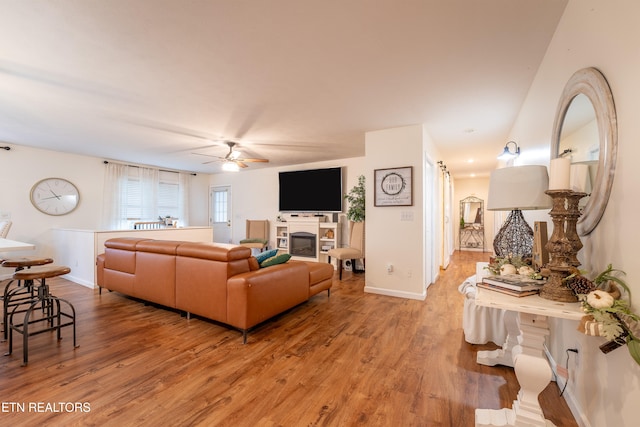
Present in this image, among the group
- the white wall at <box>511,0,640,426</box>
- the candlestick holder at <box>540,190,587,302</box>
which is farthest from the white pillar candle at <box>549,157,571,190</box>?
the white wall at <box>511,0,640,426</box>

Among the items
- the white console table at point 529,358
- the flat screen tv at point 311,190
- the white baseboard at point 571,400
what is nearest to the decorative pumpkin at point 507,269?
the white console table at point 529,358

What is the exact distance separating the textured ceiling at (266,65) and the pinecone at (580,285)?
1.60m

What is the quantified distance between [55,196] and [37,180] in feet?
1.26

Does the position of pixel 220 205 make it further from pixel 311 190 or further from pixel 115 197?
pixel 311 190

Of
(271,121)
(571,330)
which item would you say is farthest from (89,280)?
(571,330)

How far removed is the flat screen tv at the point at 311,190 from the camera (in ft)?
20.0

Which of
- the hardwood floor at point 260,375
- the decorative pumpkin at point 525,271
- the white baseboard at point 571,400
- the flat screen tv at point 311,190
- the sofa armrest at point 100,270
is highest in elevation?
the flat screen tv at point 311,190

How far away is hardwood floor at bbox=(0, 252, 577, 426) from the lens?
1.59m

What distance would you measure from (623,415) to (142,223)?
24.7 ft

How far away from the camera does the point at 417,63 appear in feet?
7.43

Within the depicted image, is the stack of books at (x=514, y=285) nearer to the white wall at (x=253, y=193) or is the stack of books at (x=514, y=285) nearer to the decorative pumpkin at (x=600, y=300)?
the decorative pumpkin at (x=600, y=300)

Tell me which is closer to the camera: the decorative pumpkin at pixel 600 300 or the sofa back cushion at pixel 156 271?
the decorative pumpkin at pixel 600 300

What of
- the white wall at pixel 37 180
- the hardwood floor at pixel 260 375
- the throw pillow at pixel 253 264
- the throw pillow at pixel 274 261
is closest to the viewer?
the hardwood floor at pixel 260 375

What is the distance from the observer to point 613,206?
3.98 feet
